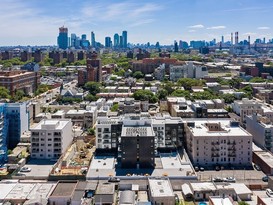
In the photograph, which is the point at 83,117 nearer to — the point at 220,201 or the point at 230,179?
the point at 230,179

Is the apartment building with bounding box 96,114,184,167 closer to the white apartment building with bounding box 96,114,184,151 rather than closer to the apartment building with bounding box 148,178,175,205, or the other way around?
the white apartment building with bounding box 96,114,184,151

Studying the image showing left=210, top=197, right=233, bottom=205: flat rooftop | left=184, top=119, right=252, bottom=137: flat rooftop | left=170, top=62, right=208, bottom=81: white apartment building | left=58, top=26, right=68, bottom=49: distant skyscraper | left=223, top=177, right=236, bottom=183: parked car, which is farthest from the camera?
left=58, top=26, right=68, bottom=49: distant skyscraper

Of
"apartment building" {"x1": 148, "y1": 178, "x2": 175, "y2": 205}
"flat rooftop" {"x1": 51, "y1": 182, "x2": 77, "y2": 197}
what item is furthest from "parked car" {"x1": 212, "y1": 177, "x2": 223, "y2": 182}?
"flat rooftop" {"x1": 51, "y1": 182, "x2": 77, "y2": 197}

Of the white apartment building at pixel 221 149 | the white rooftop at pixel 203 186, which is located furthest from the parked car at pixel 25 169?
the white apartment building at pixel 221 149

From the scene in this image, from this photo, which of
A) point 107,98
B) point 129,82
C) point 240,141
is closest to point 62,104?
point 107,98

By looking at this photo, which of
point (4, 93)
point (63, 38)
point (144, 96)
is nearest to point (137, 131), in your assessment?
point (144, 96)

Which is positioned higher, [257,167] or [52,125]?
[52,125]

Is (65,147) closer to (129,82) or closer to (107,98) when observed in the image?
(107,98)
